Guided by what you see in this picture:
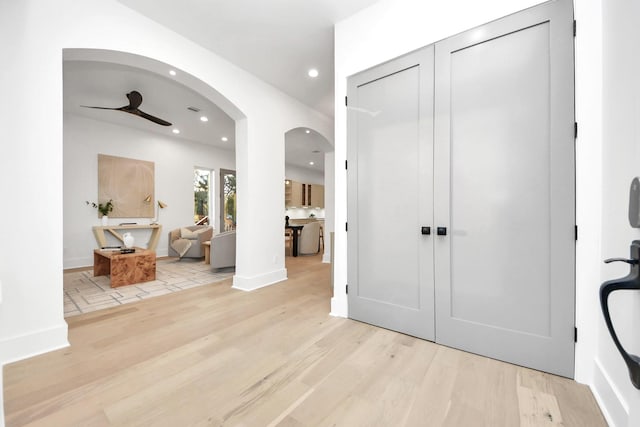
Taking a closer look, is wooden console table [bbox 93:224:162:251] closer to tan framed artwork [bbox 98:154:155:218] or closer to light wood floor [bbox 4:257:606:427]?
tan framed artwork [bbox 98:154:155:218]

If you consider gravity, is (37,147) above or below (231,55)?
below

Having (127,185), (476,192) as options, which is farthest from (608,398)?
(127,185)

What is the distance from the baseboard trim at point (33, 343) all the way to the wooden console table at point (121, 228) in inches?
161

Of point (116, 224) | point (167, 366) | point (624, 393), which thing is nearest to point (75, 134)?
point (116, 224)

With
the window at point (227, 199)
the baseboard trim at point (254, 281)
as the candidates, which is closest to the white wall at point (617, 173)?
the baseboard trim at point (254, 281)

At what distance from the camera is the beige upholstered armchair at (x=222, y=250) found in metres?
4.51

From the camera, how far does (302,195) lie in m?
9.91

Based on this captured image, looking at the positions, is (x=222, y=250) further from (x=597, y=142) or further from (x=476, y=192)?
(x=597, y=142)

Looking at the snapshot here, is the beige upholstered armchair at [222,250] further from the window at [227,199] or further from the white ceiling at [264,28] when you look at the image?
the window at [227,199]

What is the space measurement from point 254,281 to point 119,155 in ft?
15.9

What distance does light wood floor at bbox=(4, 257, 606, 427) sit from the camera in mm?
1327

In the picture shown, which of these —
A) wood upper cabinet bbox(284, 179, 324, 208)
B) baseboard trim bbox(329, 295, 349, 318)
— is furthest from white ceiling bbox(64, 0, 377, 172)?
wood upper cabinet bbox(284, 179, 324, 208)

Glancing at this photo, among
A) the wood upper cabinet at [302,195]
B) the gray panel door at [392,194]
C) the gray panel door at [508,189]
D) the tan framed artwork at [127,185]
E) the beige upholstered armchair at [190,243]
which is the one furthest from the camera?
the wood upper cabinet at [302,195]

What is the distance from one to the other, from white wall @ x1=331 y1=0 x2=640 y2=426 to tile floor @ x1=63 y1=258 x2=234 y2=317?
4085mm
